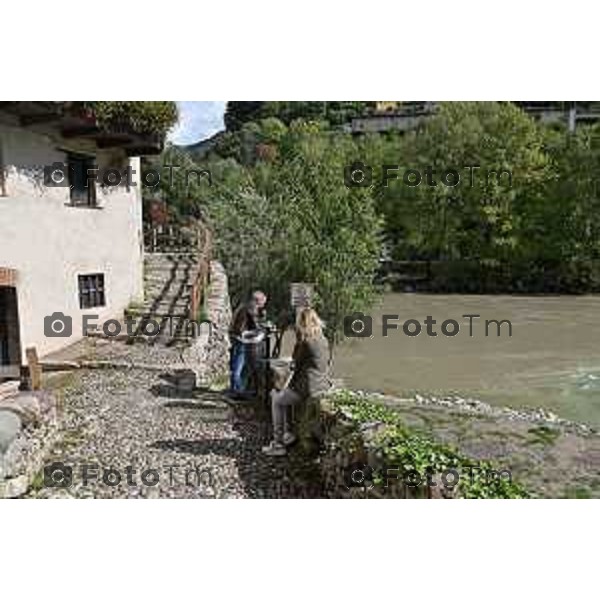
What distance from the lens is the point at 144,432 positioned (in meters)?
7.38

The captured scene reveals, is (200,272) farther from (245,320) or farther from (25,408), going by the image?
(25,408)

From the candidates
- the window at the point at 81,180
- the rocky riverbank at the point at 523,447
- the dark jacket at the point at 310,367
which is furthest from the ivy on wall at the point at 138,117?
the rocky riverbank at the point at 523,447

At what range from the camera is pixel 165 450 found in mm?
6859

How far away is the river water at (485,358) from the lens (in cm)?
1631

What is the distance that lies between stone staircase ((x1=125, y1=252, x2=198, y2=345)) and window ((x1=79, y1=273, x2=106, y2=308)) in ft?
2.47

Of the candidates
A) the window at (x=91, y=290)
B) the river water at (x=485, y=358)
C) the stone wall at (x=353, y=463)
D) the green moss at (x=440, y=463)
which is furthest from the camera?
the river water at (x=485, y=358)

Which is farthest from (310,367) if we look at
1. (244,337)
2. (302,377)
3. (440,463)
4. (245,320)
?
(245,320)

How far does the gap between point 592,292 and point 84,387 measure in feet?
80.0

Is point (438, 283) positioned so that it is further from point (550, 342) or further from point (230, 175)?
point (230, 175)

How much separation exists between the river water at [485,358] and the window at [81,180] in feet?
24.5

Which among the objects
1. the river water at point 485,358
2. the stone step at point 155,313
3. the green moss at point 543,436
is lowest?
the river water at point 485,358

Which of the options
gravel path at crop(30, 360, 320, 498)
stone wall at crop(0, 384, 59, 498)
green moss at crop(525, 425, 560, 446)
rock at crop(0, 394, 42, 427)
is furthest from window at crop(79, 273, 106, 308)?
green moss at crop(525, 425, 560, 446)

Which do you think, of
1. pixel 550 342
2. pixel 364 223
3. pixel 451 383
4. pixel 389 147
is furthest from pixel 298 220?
pixel 550 342

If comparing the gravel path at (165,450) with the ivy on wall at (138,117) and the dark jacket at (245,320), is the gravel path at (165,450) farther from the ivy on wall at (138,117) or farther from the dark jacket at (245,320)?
the ivy on wall at (138,117)
